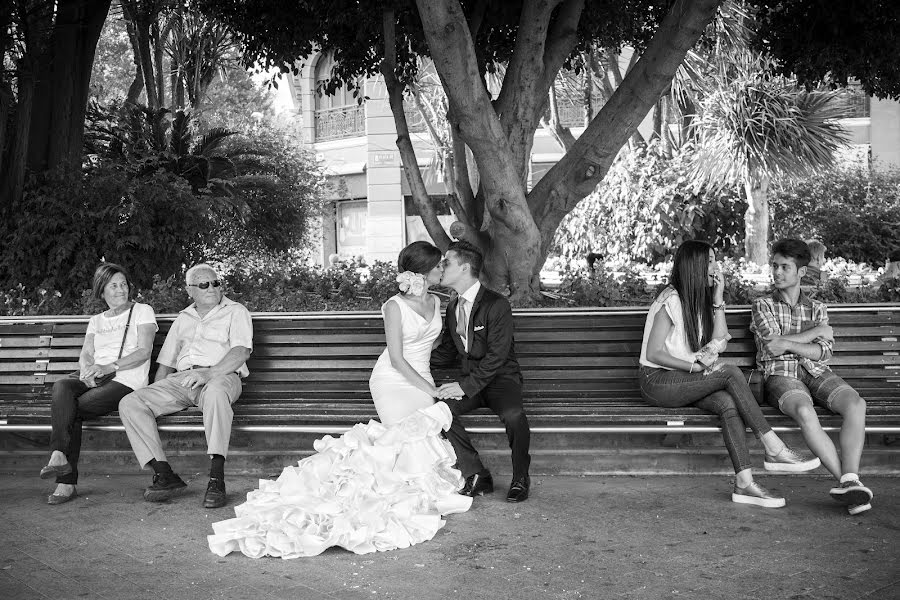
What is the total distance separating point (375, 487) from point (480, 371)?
3.08ft

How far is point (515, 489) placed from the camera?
5.46 meters

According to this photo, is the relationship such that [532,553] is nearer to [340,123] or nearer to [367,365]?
[367,365]

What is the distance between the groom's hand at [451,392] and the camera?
564 centimetres

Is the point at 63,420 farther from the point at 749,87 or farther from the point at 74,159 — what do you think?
the point at 749,87

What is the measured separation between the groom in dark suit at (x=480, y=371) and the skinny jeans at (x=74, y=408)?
6.76ft

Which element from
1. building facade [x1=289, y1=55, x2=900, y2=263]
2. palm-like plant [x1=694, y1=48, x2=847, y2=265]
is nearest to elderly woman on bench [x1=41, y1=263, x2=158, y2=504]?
palm-like plant [x1=694, y1=48, x2=847, y2=265]

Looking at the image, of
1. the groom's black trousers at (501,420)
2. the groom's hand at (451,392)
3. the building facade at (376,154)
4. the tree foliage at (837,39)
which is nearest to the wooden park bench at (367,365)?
the groom's black trousers at (501,420)

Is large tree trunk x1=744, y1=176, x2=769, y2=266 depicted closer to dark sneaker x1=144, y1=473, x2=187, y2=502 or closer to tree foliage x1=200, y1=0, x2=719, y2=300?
tree foliage x1=200, y1=0, x2=719, y2=300

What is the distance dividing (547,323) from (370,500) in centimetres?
192

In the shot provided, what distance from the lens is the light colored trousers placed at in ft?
18.6

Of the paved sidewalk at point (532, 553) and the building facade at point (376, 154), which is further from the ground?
the building facade at point (376, 154)

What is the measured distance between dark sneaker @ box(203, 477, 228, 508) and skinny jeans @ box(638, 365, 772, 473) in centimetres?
253

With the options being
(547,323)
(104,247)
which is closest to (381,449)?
(547,323)

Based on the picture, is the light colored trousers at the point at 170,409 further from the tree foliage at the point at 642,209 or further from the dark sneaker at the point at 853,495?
the tree foliage at the point at 642,209
